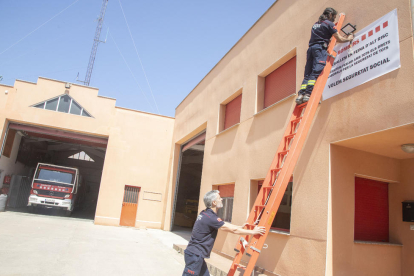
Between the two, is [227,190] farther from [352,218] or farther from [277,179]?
[277,179]

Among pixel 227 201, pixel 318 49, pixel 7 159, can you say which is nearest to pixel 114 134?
pixel 7 159

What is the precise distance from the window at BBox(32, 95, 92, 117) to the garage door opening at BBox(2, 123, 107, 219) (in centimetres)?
120

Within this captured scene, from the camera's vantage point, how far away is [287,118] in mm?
6805

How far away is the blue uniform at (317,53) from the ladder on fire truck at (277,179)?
0.11m

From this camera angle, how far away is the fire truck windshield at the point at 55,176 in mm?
16078

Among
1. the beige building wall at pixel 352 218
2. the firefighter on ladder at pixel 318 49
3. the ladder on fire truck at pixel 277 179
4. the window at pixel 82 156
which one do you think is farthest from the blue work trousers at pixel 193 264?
the window at pixel 82 156

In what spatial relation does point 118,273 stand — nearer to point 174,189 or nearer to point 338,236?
point 338,236

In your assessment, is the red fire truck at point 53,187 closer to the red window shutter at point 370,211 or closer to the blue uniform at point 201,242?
the blue uniform at point 201,242

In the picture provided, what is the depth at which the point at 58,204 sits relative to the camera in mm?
15781

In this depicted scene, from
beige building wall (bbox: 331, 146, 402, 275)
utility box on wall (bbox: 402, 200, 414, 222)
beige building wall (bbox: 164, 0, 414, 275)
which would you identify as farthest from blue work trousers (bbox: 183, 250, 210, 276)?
utility box on wall (bbox: 402, 200, 414, 222)

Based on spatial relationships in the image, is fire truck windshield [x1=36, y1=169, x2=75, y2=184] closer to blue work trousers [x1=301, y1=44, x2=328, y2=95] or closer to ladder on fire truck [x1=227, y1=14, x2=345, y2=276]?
ladder on fire truck [x1=227, y1=14, x2=345, y2=276]

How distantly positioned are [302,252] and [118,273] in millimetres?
3754

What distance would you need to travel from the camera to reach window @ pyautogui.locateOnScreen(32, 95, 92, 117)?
1589 cm

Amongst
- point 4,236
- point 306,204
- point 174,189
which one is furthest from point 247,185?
point 174,189
